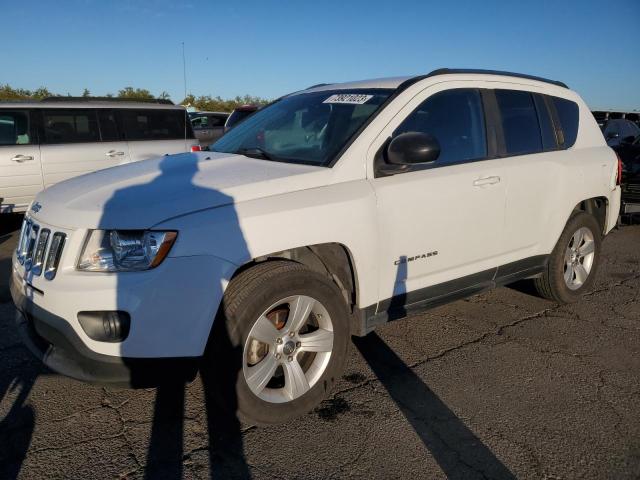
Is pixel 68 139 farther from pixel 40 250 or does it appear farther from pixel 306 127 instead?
pixel 40 250

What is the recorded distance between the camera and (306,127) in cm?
370

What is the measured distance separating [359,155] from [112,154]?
6.47 metres

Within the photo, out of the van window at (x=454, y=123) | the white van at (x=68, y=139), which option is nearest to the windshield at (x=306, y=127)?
the van window at (x=454, y=123)

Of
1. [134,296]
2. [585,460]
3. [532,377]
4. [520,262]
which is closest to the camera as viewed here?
[134,296]

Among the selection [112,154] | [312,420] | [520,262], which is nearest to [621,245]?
[520,262]

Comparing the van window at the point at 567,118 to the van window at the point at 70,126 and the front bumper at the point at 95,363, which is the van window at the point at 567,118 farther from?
the van window at the point at 70,126

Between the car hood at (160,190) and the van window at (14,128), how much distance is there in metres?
5.28

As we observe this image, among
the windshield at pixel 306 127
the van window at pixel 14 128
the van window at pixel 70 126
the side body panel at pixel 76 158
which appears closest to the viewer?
the windshield at pixel 306 127

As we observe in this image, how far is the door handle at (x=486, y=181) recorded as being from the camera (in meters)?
3.58

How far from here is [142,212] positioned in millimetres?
2500

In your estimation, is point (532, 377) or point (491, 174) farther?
point (491, 174)

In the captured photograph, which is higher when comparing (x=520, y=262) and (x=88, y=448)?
(x=520, y=262)

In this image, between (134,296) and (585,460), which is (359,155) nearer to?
(134,296)

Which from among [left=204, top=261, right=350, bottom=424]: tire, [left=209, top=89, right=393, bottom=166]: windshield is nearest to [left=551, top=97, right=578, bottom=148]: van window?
[left=209, top=89, right=393, bottom=166]: windshield
